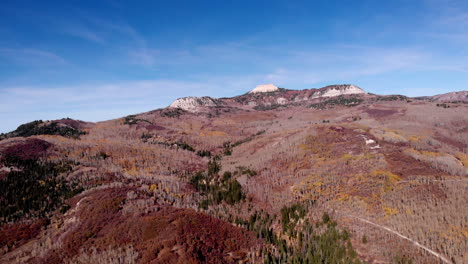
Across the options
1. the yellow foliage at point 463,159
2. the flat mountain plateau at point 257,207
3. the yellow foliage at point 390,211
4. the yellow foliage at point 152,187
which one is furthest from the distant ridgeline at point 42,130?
the yellow foliage at point 463,159

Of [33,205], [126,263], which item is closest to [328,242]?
[126,263]

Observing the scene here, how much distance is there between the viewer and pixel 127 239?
25312 mm

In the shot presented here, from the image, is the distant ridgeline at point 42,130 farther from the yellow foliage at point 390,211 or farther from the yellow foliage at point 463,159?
A: the yellow foliage at point 463,159

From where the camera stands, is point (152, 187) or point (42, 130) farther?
point (42, 130)

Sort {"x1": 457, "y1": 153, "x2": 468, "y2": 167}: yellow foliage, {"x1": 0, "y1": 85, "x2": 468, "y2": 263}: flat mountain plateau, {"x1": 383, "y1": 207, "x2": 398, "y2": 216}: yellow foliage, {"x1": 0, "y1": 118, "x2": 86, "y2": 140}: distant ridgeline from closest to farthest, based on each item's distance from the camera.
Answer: {"x1": 0, "y1": 85, "x2": 468, "y2": 263}: flat mountain plateau, {"x1": 383, "y1": 207, "x2": 398, "y2": 216}: yellow foliage, {"x1": 457, "y1": 153, "x2": 468, "y2": 167}: yellow foliage, {"x1": 0, "y1": 118, "x2": 86, "y2": 140}: distant ridgeline

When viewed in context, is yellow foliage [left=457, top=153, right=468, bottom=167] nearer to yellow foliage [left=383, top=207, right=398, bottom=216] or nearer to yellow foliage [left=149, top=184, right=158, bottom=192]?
yellow foliage [left=383, top=207, right=398, bottom=216]

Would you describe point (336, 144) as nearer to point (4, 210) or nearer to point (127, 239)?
point (127, 239)

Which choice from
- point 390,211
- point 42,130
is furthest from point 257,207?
point 42,130

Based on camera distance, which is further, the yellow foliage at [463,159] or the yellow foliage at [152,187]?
the yellow foliage at [152,187]

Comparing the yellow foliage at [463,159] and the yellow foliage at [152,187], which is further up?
the yellow foliage at [463,159]

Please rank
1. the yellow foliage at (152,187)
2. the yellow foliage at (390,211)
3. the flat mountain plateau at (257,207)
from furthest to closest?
1. the yellow foliage at (152,187)
2. the yellow foliage at (390,211)
3. the flat mountain plateau at (257,207)

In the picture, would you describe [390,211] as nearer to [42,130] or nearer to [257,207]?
[257,207]

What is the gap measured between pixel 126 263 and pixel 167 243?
396cm

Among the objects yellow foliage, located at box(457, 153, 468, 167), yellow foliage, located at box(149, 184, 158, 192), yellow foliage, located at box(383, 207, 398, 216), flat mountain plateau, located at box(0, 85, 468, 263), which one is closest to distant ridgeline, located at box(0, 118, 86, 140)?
flat mountain plateau, located at box(0, 85, 468, 263)
